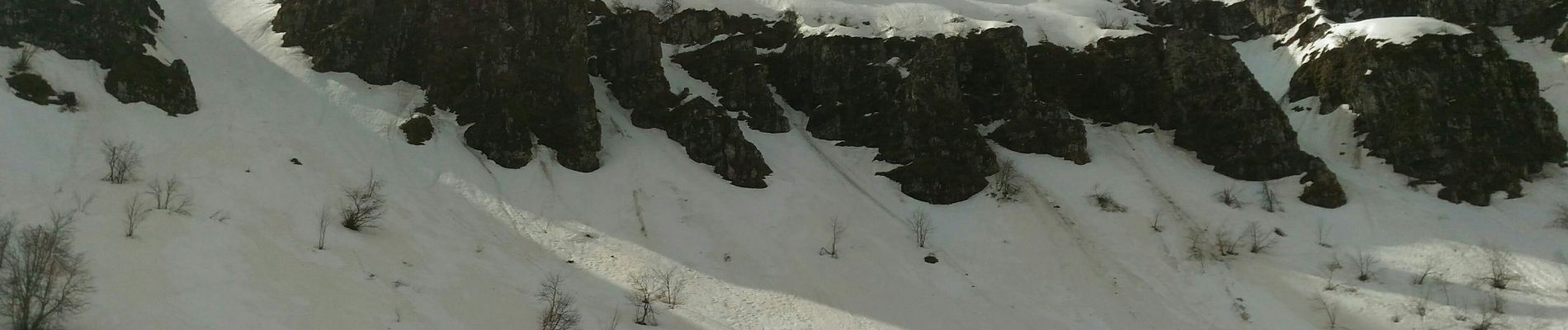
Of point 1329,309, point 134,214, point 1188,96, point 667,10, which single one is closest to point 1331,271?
point 1329,309

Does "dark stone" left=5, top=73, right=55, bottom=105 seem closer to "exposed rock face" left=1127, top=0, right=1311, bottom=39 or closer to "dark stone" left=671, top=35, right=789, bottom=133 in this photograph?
"dark stone" left=671, top=35, right=789, bottom=133

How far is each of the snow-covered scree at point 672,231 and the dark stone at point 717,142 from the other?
1078 mm

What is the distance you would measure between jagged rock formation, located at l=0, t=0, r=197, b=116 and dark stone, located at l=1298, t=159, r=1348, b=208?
177ft

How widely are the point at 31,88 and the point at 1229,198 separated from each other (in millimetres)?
53889

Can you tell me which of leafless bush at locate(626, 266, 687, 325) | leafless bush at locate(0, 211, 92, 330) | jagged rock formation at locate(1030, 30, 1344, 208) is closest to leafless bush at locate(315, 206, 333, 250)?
leafless bush at locate(0, 211, 92, 330)

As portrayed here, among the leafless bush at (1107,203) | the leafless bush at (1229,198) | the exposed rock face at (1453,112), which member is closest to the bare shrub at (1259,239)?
the leafless bush at (1229,198)

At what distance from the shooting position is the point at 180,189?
26094 millimetres

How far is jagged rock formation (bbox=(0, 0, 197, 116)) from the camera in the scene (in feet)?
110

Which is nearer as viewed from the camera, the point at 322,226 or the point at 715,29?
the point at 322,226

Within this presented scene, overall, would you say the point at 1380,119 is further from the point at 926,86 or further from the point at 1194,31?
the point at 926,86

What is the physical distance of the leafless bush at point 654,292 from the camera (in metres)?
25.8

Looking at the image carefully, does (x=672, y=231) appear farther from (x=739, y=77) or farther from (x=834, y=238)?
(x=739, y=77)

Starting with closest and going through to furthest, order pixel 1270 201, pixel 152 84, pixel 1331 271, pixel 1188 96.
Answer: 1. pixel 1331 271
2. pixel 152 84
3. pixel 1270 201
4. pixel 1188 96

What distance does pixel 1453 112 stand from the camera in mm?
42000
